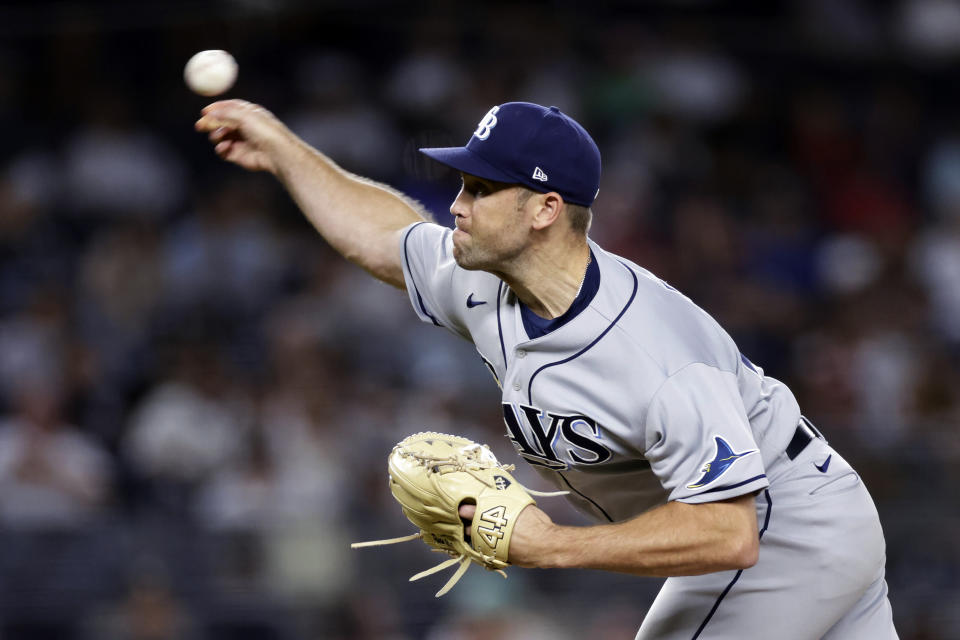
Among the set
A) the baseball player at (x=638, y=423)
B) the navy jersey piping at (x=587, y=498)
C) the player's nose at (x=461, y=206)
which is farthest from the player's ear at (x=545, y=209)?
the navy jersey piping at (x=587, y=498)

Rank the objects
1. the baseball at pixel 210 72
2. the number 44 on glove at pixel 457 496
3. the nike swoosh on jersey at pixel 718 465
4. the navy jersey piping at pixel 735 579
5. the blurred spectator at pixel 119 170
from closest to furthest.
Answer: the nike swoosh on jersey at pixel 718 465
the number 44 on glove at pixel 457 496
the navy jersey piping at pixel 735 579
the baseball at pixel 210 72
the blurred spectator at pixel 119 170

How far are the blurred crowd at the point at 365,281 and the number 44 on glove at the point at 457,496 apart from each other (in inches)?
49.6

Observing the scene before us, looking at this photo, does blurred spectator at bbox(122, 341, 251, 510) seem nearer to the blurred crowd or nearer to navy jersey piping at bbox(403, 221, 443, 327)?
the blurred crowd

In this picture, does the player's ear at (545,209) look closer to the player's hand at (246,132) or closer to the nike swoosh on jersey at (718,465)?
the nike swoosh on jersey at (718,465)

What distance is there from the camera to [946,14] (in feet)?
29.9

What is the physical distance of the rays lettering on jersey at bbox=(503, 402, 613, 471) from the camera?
2723 mm

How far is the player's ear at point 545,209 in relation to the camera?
272 cm

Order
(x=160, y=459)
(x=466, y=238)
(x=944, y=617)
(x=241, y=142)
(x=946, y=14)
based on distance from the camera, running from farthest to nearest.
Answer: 1. (x=946, y=14)
2. (x=160, y=459)
3. (x=944, y=617)
4. (x=241, y=142)
5. (x=466, y=238)

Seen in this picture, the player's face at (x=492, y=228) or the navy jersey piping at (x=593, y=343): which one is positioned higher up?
the player's face at (x=492, y=228)

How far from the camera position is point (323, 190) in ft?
10.9

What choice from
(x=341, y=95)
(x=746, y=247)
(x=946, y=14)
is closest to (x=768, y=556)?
(x=746, y=247)

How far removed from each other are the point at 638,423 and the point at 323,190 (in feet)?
3.82

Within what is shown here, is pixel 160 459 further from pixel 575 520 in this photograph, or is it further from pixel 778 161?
pixel 778 161

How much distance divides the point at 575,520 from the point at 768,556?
3065 millimetres
